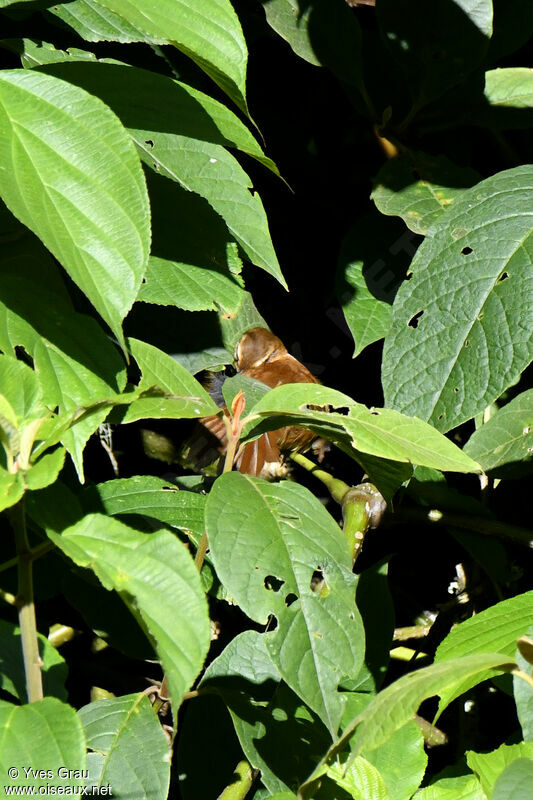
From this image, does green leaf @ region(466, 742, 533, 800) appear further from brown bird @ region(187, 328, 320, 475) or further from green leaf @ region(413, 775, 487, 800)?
brown bird @ region(187, 328, 320, 475)

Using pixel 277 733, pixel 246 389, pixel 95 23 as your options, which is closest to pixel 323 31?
pixel 95 23

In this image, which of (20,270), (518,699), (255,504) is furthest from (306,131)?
(518,699)

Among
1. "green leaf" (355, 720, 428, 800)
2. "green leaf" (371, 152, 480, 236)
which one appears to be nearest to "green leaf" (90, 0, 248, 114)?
"green leaf" (371, 152, 480, 236)

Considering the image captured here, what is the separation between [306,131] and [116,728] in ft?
3.79

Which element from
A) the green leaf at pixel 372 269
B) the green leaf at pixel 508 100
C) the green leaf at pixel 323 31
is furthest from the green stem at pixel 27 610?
the green leaf at pixel 508 100

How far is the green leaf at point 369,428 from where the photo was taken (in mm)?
675

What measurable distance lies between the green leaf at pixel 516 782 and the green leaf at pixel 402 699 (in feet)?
0.23

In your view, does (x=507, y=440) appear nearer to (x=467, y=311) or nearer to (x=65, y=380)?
(x=467, y=311)

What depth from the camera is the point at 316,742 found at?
2.62 ft

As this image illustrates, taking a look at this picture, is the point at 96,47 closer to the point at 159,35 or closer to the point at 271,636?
the point at 159,35

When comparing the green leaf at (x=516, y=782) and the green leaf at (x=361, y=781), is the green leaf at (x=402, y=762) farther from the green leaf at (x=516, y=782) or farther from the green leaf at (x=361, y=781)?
the green leaf at (x=516, y=782)

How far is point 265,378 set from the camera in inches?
51.2

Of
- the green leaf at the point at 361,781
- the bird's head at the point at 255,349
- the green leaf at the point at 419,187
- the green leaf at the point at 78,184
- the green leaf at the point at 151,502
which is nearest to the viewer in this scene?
the green leaf at the point at 78,184

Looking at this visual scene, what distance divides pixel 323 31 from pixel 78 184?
0.68 m
